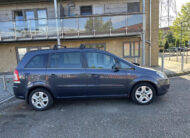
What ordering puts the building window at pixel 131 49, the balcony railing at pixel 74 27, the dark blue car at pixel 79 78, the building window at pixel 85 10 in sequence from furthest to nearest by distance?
the building window at pixel 85 10 → the building window at pixel 131 49 → the balcony railing at pixel 74 27 → the dark blue car at pixel 79 78

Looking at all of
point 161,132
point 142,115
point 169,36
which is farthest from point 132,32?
point 169,36

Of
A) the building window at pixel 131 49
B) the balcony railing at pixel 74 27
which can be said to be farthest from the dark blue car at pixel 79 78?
the building window at pixel 131 49

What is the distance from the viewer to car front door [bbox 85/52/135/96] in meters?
3.74

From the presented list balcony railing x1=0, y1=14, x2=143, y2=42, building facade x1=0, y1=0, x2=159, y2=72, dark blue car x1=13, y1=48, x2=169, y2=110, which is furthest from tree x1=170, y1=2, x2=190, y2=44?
dark blue car x1=13, y1=48, x2=169, y2=110

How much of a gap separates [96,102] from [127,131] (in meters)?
1.65

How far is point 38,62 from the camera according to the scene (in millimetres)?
3785

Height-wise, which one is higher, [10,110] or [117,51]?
[117,51]

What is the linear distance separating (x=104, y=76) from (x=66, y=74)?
1.09m

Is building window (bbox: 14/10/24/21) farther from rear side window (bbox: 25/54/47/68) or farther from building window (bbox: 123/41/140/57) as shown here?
rear side window (bbox: 25/54/47/68)

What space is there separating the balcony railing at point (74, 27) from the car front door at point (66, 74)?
18.2 feet

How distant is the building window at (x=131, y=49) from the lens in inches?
397

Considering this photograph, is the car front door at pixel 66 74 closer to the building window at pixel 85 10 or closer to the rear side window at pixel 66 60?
the rear side window at pixel 66 60

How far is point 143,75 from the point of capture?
3.77 meters

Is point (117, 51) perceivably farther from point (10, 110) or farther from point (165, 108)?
point (10, 110)
